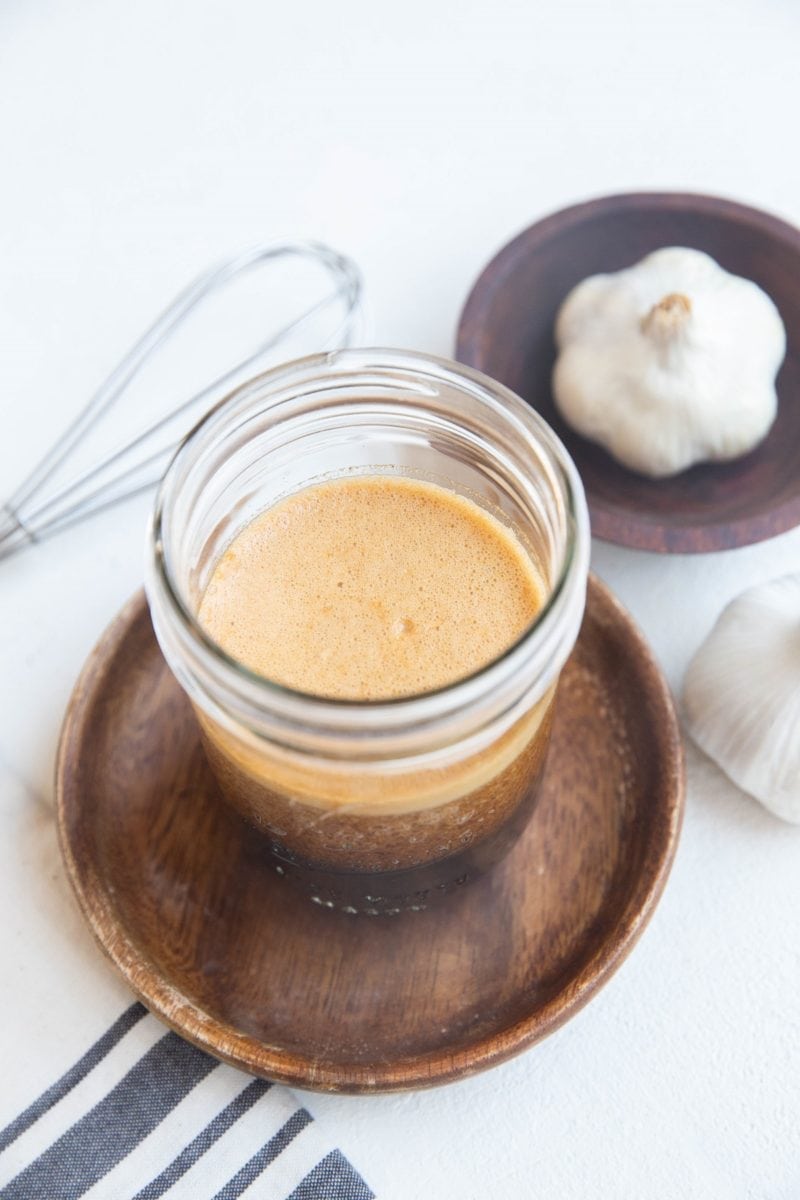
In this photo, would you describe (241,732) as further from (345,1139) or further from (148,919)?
(345,1139)

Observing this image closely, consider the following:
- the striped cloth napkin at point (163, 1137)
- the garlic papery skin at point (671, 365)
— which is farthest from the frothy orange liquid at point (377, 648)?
the garlic papery skin at point (671, 365)

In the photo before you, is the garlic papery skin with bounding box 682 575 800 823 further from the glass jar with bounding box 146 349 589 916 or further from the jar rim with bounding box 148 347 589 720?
the jar rim with bounding box 148 347 589 720

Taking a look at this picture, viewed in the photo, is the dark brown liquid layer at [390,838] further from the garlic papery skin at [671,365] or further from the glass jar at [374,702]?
the garlic papery skin at [671,365]

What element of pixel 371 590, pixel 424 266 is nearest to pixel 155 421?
pixel 424 266

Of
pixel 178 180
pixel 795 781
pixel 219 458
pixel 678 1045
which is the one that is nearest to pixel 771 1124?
pixel 678 1045

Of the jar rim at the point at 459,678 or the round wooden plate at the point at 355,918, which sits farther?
the round wooden plate at the point at 355,918

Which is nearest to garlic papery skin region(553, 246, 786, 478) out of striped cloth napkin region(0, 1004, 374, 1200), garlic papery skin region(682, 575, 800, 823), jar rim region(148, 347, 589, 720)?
garlic papery skin region(682, 575, 800, 823)

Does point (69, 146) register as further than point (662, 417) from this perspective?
Yes
